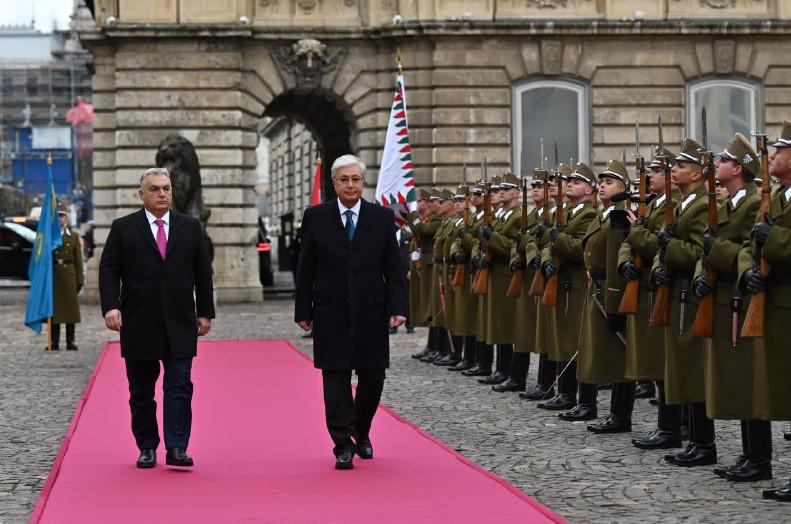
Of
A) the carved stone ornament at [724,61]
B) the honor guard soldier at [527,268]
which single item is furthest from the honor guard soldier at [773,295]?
the carved stone ornament at [724,61]

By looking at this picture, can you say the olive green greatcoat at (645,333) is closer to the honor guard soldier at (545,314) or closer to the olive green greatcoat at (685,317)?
Result: the olive green greatcoat at (685,317)

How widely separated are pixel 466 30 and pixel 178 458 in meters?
22.0

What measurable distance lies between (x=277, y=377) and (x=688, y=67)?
17653 millimetres

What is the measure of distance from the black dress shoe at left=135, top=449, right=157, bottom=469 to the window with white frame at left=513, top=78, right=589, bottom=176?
2215cm

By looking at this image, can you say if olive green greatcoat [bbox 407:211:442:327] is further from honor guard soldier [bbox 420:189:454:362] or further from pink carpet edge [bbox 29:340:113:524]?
pink carpet edge [bbox 29:340:113:524]

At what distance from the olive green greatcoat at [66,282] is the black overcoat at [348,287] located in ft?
36.6

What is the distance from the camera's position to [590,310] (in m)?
12.0

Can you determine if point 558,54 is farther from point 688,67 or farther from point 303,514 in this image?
point 303,514

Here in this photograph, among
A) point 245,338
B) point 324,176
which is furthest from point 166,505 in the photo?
point 324,176

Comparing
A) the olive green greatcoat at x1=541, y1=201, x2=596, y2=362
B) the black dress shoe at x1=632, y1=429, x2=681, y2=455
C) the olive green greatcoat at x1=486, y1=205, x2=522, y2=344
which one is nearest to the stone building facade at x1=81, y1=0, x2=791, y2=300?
the olive green greatcoat at x1=486, y1=205, x2=522, y2=344

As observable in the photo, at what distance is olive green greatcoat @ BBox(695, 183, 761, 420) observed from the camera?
30.8 ft

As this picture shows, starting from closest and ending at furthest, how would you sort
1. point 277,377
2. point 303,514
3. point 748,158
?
1. point 303,514
2. point 748,158
3. point 277,377

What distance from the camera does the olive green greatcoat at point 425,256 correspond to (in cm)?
1906

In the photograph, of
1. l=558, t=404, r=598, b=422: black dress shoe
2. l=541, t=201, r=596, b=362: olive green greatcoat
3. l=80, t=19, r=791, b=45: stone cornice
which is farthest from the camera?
l=80, t=19, r=791, b=45: stone cornice
